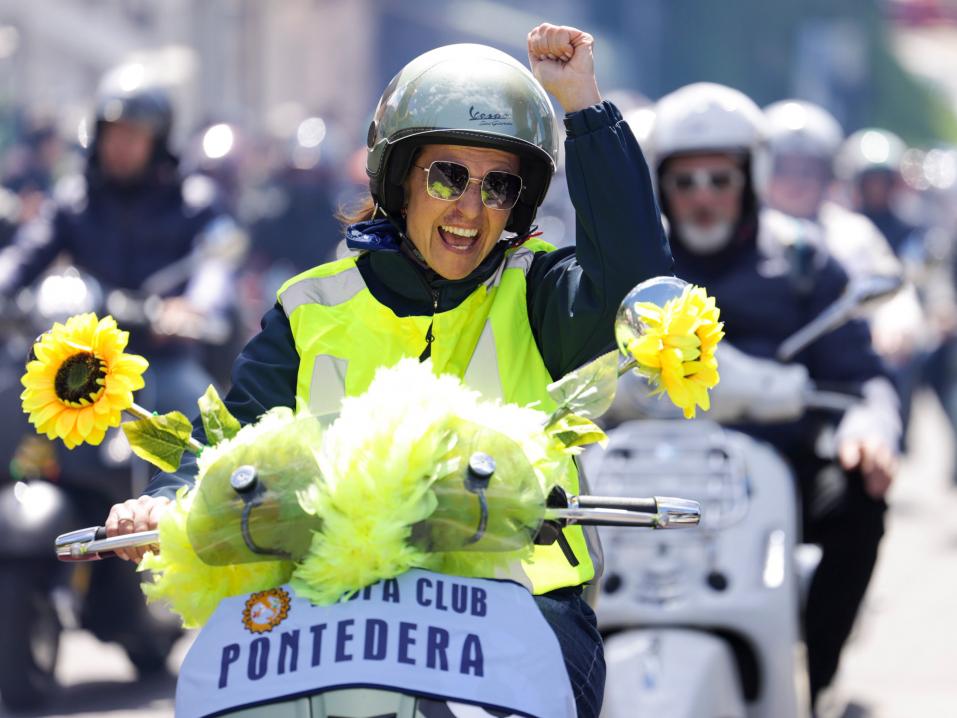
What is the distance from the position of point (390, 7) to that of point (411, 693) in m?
34.6

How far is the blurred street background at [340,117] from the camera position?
7.44 m

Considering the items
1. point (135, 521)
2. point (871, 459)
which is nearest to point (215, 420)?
point (135, 521)

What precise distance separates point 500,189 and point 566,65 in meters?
0.25

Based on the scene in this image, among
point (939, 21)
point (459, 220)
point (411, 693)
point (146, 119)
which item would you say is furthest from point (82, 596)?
point (939, 21)

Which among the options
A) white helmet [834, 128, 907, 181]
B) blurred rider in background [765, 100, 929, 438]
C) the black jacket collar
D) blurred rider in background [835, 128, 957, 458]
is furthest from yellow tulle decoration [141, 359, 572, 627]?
white helmet [834, 128, 907, 181]

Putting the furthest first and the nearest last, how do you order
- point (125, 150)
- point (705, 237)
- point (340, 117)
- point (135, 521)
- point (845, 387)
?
point (340, 117)
point (125, 150)
point (705, 237)
point (845, 387)
point (135, 521)

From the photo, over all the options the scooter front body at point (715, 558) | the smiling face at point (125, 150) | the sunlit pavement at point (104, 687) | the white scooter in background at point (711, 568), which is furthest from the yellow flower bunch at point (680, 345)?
the smiling face at point (125, 150)

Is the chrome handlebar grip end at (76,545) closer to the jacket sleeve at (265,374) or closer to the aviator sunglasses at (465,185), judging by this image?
the jacket sleeve at (265,374)

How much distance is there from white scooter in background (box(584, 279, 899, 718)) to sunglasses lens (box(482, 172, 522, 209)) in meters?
1.50

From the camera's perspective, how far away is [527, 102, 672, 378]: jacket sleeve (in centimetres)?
349

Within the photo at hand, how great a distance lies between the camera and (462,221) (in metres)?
3.71

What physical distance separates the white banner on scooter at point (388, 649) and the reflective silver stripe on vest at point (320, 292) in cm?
79

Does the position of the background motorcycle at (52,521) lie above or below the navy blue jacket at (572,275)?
below

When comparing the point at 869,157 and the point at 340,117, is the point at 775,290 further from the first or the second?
the point at 340,117
